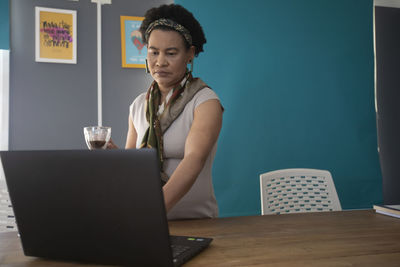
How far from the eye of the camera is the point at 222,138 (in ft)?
8.90

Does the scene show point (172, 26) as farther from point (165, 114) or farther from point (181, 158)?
point (181, 158)

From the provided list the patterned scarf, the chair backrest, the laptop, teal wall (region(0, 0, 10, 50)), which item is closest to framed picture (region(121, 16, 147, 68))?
teal wall (region(0, 0, 10, 50))

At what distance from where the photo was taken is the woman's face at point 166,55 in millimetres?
1571

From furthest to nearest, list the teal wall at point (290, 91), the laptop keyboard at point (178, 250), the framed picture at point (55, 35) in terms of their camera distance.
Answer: the teal wall at point (290, 91)
the framed picture at point (55, 35)
the laptop keyboard at point (178, 250)

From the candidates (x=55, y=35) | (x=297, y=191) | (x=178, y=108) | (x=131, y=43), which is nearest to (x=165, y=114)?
(x=178, y=108)

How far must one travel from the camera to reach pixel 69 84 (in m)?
2.67

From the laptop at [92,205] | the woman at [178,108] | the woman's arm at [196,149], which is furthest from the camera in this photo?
the woman at [178,108]

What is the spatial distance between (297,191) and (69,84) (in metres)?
1.82

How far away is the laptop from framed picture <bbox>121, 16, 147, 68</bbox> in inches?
84.0

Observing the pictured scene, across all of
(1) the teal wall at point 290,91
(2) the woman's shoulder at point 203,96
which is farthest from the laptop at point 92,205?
(1) the teal wall at point 290,91

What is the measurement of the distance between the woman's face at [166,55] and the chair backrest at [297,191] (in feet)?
2.26

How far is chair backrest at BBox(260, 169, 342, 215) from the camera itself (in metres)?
1.82

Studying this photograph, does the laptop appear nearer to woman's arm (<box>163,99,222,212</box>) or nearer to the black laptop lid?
the black laptop lid

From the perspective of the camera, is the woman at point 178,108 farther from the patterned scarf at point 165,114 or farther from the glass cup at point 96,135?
the glass cup at point 96,135
